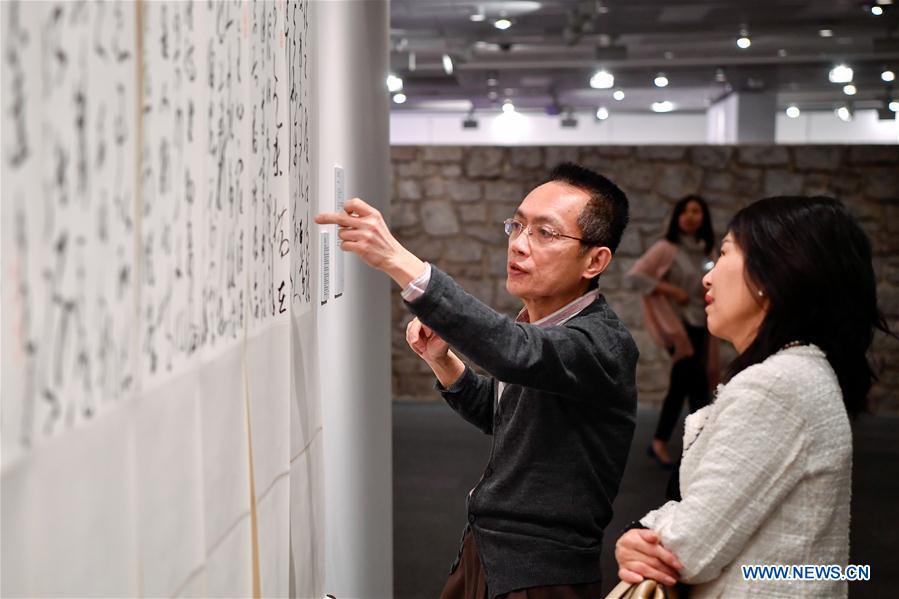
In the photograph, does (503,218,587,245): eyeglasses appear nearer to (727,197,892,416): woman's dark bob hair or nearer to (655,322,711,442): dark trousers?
(727,197,892,416): woman's dark bob hair

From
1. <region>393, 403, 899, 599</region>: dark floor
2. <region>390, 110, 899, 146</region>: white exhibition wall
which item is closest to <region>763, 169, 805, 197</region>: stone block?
<region>393, 403, 899, 599</region>: dark floor

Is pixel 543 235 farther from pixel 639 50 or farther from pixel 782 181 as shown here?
pixel 639 50

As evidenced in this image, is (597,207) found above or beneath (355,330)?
above

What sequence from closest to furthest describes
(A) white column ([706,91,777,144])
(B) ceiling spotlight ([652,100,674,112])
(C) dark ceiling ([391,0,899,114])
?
1. (C) dark ceiling ([391,0,899,114])
2. (A) white column ([706,91,777,144])
3. (B) ceiling spotlight ([652,100,674,112])

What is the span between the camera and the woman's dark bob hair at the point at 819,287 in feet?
4.26

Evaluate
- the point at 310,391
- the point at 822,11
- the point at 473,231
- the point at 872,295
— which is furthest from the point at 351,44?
the point at 822,11

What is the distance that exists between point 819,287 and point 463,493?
3.69 metres

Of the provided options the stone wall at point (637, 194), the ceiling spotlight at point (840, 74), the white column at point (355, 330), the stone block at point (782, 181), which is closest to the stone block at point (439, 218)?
the stone wall at point (637, 194)

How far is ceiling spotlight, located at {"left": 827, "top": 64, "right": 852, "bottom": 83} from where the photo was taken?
9603 millimetres

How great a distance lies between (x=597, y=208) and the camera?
5.37 ft

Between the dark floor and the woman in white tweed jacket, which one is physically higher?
the woman in white tweed jacket

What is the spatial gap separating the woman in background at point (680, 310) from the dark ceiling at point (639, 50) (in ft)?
7.02

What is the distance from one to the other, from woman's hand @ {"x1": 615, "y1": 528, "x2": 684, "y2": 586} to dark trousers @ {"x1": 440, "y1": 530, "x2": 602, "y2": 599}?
0.27 metres

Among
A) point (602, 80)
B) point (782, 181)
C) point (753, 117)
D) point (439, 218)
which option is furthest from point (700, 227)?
point (753, 117)
